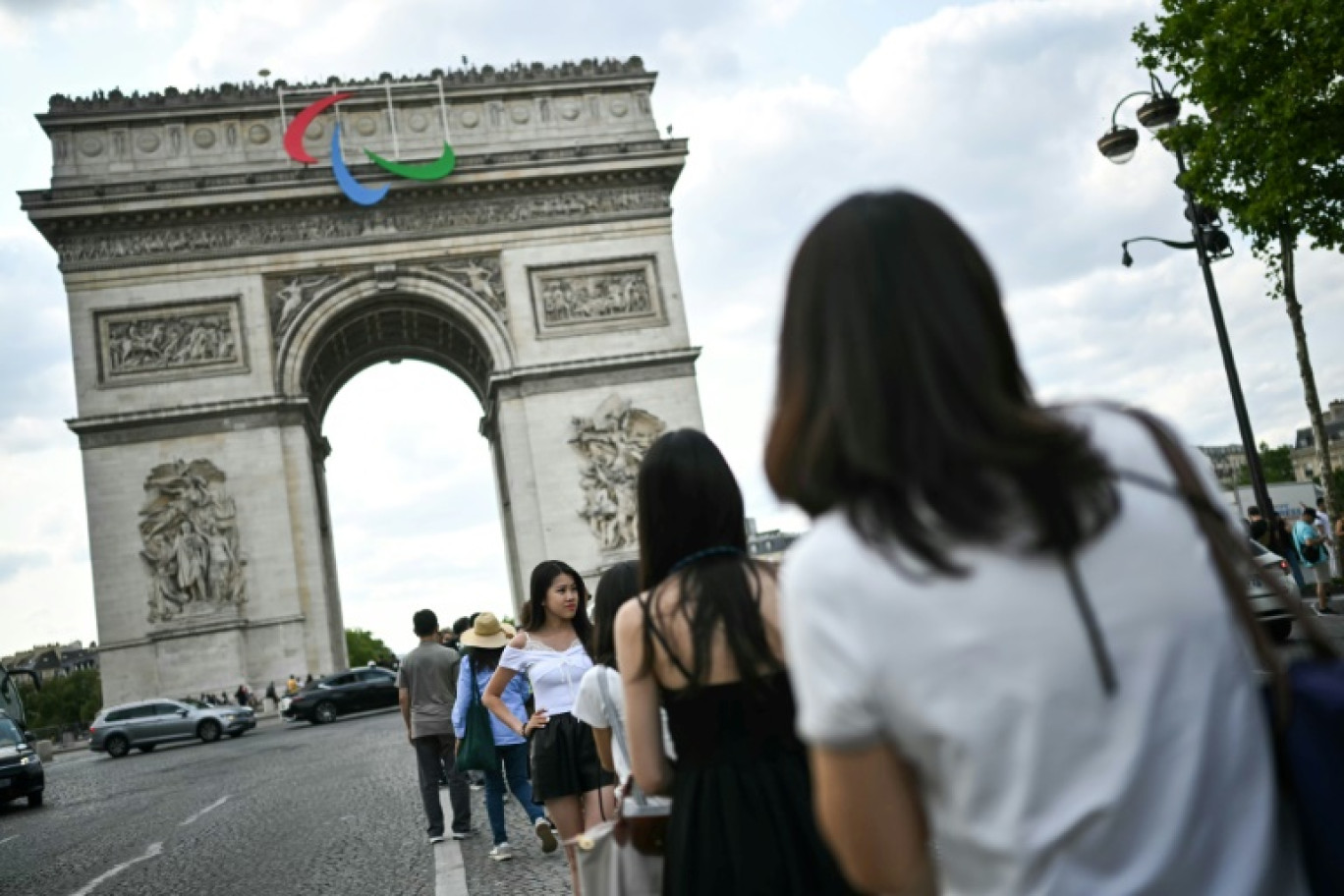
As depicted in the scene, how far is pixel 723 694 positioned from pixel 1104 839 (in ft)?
3.78

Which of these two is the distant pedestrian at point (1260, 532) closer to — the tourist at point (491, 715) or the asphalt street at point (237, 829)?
the asphalt street at point (237, 829)

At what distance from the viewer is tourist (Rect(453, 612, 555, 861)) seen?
760 centimetres

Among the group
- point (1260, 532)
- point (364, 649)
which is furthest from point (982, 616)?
point (364, 649)

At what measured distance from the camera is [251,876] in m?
7.84

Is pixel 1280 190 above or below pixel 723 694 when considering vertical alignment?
above

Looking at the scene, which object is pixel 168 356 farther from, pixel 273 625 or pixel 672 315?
pixel 672 315

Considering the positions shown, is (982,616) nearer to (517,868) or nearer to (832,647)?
(832,647)

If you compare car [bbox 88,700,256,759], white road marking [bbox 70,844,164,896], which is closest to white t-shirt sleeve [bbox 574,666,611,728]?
white road marking [bbox 70,844,164,896]

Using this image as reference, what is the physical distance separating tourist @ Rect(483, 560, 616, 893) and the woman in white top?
161 inches

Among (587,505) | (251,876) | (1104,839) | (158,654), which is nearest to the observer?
(1104,839)

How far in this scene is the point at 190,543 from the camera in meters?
27.3

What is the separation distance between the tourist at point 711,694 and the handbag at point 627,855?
4.9 inches

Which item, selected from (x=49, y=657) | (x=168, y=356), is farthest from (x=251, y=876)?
(x=49, y=657)

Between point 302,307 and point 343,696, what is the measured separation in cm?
876
